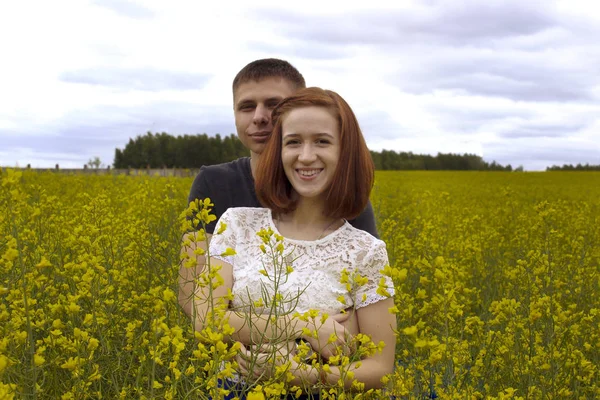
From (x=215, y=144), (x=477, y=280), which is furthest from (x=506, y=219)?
(x=215, y=144)

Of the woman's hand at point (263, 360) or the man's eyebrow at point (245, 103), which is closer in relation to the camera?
the woman's hand at point (263, 360)

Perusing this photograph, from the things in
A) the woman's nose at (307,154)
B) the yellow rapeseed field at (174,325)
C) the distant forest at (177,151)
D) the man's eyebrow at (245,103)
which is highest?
the distant forest at (177,151)

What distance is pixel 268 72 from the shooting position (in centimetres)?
326

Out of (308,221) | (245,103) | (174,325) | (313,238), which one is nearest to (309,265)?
(313,238)

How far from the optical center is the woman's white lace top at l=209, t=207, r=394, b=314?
2209 millimetres

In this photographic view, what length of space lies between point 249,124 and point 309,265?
1.21 metres

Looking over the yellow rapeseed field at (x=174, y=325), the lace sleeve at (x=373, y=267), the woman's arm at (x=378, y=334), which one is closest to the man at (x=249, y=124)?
the yellow rapeseed field at (x=174, y=325)

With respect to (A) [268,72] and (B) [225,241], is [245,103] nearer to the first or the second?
(A) [268,72]

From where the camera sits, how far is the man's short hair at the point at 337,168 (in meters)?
2.35

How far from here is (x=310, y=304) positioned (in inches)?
86.7

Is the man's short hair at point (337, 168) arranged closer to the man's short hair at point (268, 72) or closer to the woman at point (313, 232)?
the woman at point (313, 232)

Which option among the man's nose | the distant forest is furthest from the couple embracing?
the distant forest

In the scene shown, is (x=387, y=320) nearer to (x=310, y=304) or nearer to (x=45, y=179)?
(x=310, y=304)

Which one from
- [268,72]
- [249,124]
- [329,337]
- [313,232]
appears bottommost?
[329,337]
